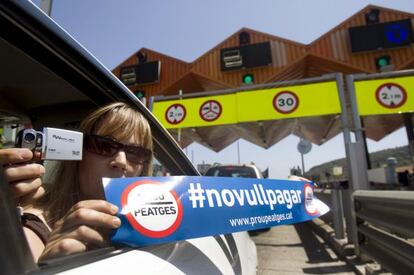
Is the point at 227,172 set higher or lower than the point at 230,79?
lower

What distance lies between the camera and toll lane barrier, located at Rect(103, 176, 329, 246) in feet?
3.26

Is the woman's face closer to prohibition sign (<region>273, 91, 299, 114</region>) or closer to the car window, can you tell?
prohibition sign (<region>273, 91, 299, 114</region>)

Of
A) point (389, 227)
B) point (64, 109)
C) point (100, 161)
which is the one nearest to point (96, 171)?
point (100, 161)

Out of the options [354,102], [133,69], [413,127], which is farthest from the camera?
[133,69]

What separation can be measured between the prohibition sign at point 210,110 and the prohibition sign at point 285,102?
4.04 ft

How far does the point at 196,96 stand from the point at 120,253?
6419 mm

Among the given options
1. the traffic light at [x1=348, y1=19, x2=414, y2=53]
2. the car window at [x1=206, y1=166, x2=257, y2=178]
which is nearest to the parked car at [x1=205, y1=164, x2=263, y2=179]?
the car window at [x1=206, y1=166, x2=257, y2=178]

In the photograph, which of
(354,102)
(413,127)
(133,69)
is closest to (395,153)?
(413,127)

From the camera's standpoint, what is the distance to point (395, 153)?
281ft

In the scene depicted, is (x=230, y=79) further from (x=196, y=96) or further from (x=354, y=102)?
(x=354, y=102)

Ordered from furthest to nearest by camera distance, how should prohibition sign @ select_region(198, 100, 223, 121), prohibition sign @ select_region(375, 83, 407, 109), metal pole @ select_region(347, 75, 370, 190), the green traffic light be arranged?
the green traffic light, prohibition sign @ select_region(198, 100, 223, 121), prohibition sign @ select_region(375, 83, 407, 109), metal pole @ select_region(347, 75, 370, 190)

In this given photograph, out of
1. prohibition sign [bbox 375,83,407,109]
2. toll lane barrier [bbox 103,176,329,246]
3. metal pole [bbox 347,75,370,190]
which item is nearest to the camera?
toll lane barrier [bbox 103,176,329,246]

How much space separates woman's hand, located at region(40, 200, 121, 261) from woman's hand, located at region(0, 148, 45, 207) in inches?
5.4

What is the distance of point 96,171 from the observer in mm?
1386
